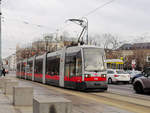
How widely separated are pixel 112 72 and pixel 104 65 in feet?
44.5

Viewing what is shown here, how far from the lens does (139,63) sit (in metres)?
80.8

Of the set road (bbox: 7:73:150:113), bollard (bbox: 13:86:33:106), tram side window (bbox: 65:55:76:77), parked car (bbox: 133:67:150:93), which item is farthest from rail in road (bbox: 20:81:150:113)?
tram side window (bbox: 65:55:76:77)

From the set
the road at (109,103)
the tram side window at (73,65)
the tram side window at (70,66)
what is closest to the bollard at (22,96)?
the road at (109,103)

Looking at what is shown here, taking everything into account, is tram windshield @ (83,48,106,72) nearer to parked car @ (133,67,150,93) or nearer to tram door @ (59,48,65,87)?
parked car @ (133,67,150,93)

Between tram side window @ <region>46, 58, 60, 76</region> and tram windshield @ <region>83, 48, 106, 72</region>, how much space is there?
484 centimetres

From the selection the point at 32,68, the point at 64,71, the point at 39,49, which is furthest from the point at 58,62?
the point at 39,49

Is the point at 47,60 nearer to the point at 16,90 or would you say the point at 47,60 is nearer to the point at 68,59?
the point at 68,59

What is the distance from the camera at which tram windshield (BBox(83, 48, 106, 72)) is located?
59.1 feet

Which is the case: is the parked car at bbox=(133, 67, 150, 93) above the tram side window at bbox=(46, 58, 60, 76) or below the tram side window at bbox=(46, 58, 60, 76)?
below

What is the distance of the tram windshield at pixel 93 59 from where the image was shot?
709 inches

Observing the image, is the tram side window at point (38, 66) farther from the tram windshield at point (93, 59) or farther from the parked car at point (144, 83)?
the parked car at point (144, 83)

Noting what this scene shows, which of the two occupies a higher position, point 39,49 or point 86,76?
point 39,49

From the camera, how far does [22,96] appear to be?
1099 centimetres

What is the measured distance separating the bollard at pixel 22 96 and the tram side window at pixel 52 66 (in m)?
11.5
